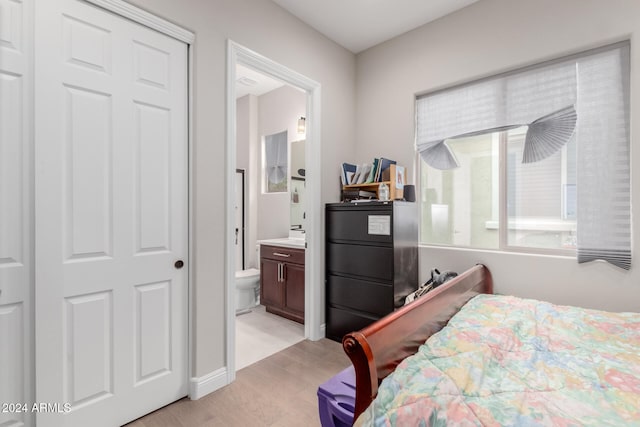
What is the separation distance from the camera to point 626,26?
1.99m

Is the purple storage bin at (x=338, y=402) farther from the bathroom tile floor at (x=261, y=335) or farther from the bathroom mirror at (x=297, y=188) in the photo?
the bathroom mirror at (x=297, y=188)

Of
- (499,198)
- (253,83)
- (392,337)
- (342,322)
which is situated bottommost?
(342,322)

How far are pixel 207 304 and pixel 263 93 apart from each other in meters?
3.23

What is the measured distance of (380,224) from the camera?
8.44 feet

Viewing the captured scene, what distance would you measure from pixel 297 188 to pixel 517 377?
3184 mm

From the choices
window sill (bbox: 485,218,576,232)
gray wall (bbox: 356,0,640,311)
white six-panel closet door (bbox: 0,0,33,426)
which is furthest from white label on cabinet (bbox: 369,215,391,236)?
white six-panel closet door (bbox: 0,0,33,426)

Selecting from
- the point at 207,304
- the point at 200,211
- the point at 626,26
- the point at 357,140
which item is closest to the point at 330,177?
the point at 357,140

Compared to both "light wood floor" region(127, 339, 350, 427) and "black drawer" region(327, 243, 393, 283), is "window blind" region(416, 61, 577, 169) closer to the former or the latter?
"black drawer" region(327, 243, 393, 283)

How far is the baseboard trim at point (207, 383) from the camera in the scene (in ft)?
6.46

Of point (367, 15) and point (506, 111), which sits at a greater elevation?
point (367, 15)

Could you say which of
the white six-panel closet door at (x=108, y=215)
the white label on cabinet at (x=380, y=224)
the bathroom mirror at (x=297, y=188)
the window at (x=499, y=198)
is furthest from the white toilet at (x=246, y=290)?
the window at (x=499, y=198)

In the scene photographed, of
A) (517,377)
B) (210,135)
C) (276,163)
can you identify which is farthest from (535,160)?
(276,163)

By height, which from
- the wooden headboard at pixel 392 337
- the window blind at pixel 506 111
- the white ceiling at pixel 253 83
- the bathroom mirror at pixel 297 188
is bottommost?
the wooden headboard at pixel 392 337

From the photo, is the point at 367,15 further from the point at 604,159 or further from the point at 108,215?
the point at 108,215
